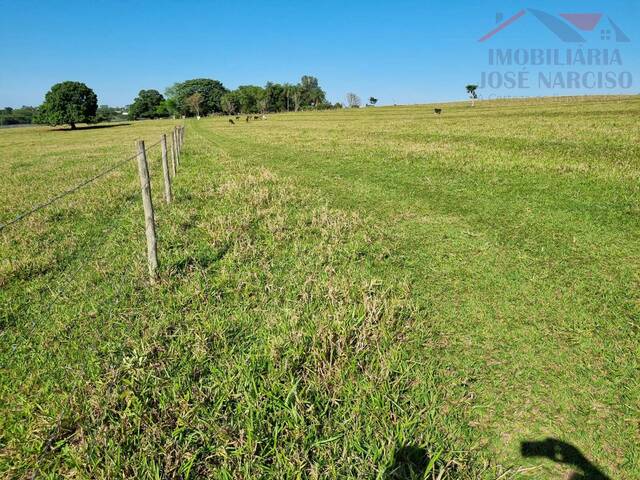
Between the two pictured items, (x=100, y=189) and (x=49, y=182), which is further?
(x=49, y=182)

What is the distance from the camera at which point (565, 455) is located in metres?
3.01

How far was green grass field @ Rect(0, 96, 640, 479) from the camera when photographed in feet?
9.82

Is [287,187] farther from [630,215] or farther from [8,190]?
[8,190]

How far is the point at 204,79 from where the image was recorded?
196500mm

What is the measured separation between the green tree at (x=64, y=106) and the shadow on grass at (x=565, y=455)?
100 meters

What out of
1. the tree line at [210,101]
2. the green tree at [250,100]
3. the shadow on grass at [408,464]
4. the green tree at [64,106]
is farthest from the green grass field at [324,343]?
the green tree at [250,100]

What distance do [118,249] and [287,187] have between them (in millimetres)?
6251

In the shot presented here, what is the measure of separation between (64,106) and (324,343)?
331ft

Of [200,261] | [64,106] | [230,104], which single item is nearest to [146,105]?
[230,104]

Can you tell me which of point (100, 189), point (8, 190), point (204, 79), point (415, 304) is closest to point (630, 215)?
point (415, 304)

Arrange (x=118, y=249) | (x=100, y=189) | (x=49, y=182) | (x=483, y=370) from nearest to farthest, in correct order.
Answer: (x=483, y=370)
(x=118, y=249)
(x=100, y=189)
(x=49, y=182)

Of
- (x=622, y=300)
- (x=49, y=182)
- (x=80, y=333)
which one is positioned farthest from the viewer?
(x=49, y=182)

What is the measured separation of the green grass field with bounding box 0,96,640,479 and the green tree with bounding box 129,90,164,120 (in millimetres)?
177135

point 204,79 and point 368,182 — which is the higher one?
point 204,79
